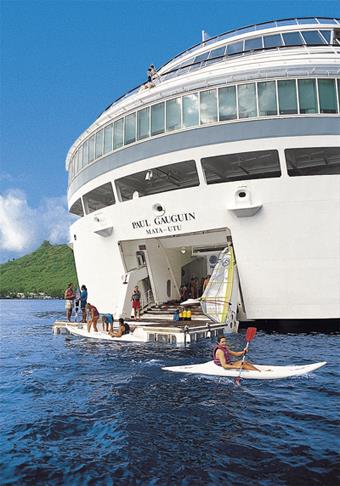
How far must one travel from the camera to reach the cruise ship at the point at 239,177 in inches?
712

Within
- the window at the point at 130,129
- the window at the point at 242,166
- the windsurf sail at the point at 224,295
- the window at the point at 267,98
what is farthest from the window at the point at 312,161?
the window at the point at 130,129

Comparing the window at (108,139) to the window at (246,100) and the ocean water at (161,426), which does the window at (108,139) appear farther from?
the ocean water at (161,426)

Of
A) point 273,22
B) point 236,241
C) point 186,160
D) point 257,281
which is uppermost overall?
point 273,22

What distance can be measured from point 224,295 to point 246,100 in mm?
9086

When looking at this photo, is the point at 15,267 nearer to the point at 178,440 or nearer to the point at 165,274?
the point at 165,274

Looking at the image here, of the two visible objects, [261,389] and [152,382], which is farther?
[152,382]

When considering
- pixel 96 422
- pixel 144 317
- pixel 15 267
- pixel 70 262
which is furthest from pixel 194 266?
pixel 15 267

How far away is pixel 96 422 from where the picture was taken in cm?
784

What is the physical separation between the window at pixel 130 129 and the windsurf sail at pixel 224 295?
814 cm

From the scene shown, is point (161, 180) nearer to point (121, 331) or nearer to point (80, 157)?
point (80, 157)

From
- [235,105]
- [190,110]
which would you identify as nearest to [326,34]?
[235,105]

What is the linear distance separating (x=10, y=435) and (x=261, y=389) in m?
5.71

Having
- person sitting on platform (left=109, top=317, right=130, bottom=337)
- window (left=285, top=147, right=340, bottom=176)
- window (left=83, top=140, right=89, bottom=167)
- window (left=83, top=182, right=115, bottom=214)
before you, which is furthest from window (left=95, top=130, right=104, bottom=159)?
person sitting on platform (left=109, top=317, right=130, bottom=337)

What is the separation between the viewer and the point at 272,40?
26.5 metres
